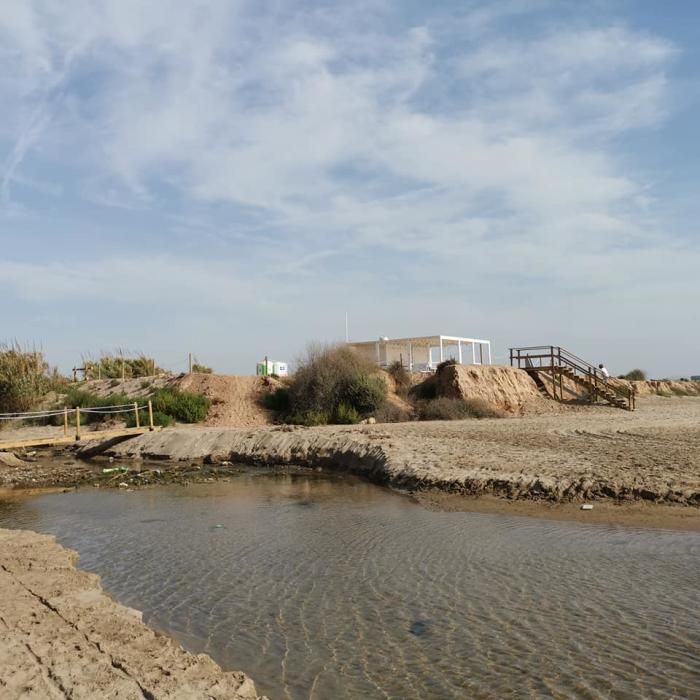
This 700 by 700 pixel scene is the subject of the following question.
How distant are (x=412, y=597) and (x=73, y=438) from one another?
17484 millimetres

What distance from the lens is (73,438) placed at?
73.2 feet

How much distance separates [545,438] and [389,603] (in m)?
12.4

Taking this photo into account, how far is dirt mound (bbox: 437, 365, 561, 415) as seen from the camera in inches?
1212

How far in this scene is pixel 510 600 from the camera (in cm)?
734

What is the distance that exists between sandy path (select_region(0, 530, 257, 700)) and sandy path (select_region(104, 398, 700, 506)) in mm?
8450

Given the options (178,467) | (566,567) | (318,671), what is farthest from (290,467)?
(318,671)

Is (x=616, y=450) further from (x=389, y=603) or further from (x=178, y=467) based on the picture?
(x=178, y=467)

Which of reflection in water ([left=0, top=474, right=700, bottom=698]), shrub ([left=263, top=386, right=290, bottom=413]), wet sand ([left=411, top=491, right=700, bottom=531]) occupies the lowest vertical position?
reflection in water ([left=0, top=474, right=700, bottom=698])

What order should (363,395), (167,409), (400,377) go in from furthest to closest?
(400,377) < (167,409) < (363,395)

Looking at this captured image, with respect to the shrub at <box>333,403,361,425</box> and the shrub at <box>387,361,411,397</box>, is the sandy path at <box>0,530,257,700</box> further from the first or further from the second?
the shrub at <box>387,361,411,397</box>

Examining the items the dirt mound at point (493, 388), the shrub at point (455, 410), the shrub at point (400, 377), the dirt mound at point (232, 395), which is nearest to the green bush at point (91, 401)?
the dirt mound at point (232, 395)

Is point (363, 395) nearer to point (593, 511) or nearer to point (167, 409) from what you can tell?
point (167, 409)

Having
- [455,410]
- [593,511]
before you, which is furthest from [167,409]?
[593,511]

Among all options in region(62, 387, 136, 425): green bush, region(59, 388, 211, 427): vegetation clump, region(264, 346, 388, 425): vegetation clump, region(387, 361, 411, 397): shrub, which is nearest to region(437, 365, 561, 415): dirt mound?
region(387, 361, 411, 397): shrub
